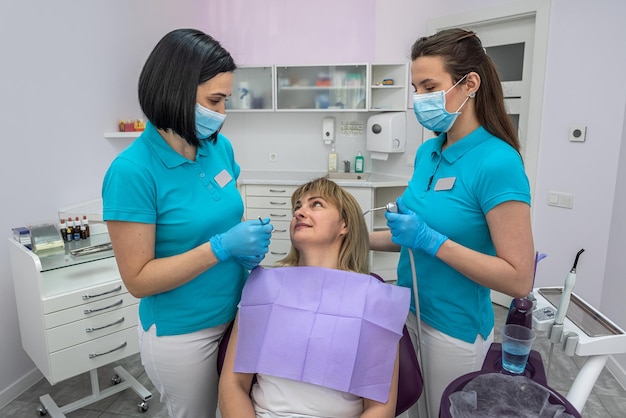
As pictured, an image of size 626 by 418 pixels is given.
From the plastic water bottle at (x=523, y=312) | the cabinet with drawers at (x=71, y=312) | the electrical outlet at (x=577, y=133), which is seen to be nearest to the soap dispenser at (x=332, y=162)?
the electrical outlet at (x=577, y=133)

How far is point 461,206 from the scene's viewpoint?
1.17 m

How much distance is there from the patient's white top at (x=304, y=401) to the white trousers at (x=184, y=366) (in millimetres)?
193

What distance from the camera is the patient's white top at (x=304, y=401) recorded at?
121 centimetres

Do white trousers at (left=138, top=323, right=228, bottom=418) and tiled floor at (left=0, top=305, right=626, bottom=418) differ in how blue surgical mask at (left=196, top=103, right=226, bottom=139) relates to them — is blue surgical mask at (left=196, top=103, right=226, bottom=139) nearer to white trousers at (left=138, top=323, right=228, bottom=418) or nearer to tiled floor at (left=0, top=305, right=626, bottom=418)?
white trousers at (left=138, top=323, right=228, bottom=418)

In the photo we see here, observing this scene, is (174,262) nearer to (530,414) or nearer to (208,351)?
(208,351)

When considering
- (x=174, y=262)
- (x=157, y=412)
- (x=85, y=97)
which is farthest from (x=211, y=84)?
(x=85, y=97)

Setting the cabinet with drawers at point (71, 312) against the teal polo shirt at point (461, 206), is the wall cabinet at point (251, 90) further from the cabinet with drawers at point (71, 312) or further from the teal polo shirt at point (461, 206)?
the teal polo shirt at point (461, 206)

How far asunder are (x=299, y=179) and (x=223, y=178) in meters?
2.57

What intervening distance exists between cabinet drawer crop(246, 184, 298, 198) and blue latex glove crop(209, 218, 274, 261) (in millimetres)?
2581

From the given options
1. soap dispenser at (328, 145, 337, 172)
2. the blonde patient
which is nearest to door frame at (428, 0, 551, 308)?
soap dispenser at (328, 145, 337, 172)

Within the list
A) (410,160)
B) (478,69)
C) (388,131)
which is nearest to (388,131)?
(388,131)

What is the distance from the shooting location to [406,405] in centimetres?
125

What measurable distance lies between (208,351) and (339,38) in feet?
11.0

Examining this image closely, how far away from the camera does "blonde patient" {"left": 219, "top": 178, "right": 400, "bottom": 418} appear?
3.97ft
